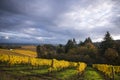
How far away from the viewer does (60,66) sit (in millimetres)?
65500

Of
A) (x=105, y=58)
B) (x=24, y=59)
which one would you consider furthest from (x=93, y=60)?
(x=24, y=59)

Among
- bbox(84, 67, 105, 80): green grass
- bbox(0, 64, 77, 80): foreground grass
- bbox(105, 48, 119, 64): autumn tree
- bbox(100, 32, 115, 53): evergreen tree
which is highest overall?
bbox(100, 32, 115, 53): evergreen tree

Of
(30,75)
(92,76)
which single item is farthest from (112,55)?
(30,75)

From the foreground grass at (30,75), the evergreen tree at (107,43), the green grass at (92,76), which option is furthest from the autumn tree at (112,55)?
the foreground grass at (30,75)

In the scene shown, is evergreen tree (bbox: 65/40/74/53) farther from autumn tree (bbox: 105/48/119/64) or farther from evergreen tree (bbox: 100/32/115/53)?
autumn tree (bbox: 105/48/119/64)

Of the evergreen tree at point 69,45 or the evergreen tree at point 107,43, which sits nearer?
the evergreen tree at point 107,43

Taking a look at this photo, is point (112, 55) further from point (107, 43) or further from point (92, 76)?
point (92, 76)

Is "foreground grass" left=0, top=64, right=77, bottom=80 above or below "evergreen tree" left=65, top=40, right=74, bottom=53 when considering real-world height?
below

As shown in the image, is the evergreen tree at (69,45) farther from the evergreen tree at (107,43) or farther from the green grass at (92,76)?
the green grass at (92,76)

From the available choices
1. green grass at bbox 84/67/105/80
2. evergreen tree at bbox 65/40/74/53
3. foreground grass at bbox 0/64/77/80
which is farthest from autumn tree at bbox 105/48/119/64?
foreground grass at bbox 0/64/77/80

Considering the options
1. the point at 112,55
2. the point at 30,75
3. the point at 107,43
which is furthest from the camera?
the point at 107,43

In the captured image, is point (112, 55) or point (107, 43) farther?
point (107, 43)

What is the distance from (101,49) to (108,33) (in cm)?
905

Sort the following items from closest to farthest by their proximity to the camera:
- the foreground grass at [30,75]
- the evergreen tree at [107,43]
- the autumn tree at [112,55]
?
the foreground grass at [30,75] → the autumn tree at [112,55] → the evergreen tree at [107,43]
